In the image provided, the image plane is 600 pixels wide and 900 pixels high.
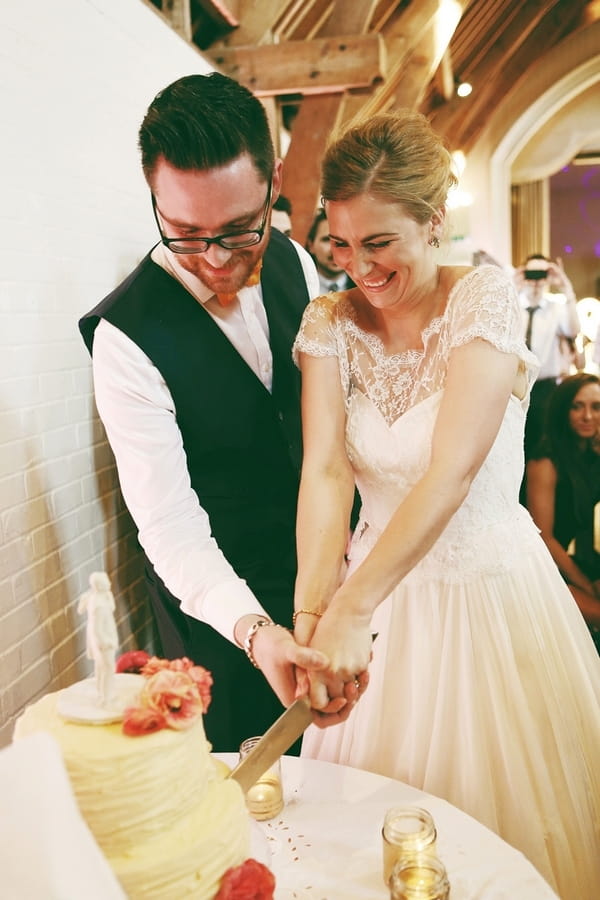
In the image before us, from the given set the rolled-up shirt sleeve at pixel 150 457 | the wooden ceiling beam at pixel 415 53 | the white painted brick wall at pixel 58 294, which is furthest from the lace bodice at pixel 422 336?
the wooden ceiling beam at pixel 415 53

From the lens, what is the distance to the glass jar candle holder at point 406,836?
3.70 feet

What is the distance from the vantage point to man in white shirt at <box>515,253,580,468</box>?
17.4 ft

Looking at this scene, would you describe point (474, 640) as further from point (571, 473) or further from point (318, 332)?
point (571, 473)

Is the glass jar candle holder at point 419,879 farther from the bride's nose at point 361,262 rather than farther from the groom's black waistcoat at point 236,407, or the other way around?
the groom's black waistcoat at point 236,407

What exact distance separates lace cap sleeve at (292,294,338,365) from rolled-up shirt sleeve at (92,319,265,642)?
1.11 feet

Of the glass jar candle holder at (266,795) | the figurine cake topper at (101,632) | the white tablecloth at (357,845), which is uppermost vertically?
the figurine cake topper at (101,632)

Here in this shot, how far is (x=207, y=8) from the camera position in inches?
151

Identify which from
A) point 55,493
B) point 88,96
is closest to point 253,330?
point 55,493

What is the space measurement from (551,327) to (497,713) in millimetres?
4124

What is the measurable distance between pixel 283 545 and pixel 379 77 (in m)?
Answer: 2.85

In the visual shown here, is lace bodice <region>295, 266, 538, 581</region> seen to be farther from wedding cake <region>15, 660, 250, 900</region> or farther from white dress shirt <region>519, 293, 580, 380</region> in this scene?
white dress shirt <region>519, 293, 580, 380</region>

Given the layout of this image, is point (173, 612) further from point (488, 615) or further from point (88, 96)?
point (88, 96)

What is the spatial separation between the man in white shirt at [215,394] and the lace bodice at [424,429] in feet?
0.83

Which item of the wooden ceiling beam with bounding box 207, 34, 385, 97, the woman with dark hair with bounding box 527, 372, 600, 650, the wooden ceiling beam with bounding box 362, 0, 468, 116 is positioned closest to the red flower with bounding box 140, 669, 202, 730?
the woman with dark hair with bounding box 527, 372, 600, 650
